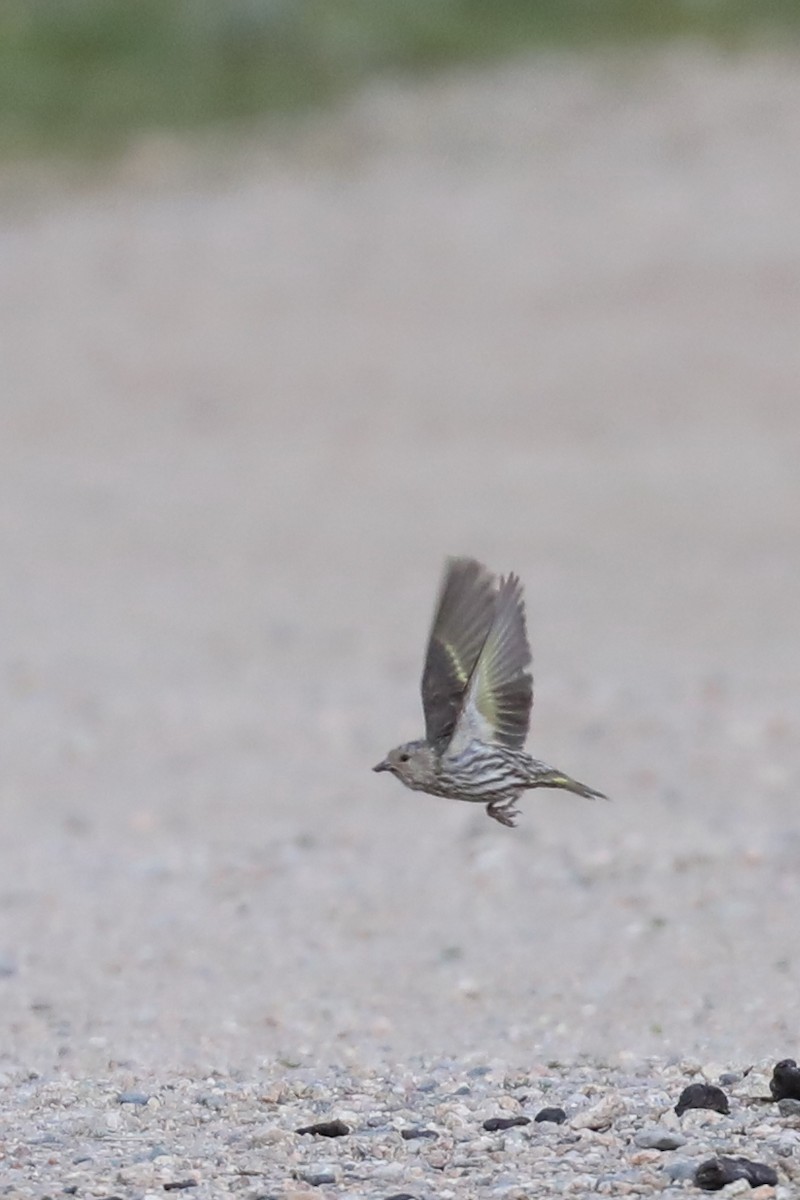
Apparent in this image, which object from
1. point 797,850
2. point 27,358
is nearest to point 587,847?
point 797,850

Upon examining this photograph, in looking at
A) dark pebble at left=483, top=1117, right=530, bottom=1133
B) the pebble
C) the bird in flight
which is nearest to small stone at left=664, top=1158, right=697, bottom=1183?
the pebble

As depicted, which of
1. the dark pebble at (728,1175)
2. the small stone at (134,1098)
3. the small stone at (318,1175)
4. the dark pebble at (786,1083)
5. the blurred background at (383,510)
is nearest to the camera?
the dark pebble at (728,1175)

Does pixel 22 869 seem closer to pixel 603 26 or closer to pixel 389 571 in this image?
pixel 389 571

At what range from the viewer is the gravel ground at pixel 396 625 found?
221 inches

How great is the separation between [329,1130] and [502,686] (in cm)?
96

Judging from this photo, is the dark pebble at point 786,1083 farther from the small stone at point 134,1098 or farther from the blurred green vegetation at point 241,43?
the blurred green vegetation at point 241,43

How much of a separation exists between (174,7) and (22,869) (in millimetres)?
14303

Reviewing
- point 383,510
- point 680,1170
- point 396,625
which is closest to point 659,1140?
point 680,1170

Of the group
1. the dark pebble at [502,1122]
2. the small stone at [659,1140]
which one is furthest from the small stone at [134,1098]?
the small stone at [659,1140]

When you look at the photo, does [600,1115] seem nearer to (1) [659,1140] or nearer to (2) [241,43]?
(1) [659,1140]

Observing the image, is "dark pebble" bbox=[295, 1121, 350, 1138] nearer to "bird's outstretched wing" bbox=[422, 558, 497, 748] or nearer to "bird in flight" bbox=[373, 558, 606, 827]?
"bird in flight" bbox=[373, 558, 606, 827]

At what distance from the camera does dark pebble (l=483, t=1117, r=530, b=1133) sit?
4.86m

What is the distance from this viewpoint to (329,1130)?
4867mm

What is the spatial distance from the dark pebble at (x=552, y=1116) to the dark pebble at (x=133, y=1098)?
0.86 metres
